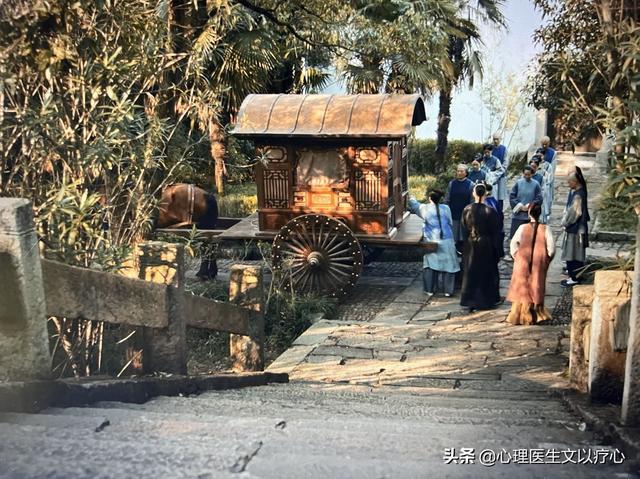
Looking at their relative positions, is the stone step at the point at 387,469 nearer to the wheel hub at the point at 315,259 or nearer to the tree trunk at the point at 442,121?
the wheel hub at the point at 315,259

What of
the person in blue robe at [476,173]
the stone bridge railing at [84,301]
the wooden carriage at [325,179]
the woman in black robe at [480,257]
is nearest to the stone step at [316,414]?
the stone bridge railing at [84,301]

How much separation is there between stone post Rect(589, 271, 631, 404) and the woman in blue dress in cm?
635

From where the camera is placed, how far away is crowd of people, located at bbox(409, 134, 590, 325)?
9352 millimetres

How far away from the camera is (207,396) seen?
14.9ft

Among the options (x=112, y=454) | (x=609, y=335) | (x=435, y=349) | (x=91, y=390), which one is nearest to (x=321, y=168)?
(x=435, y=349)

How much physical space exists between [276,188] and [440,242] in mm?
2356

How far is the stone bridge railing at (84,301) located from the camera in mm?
3148

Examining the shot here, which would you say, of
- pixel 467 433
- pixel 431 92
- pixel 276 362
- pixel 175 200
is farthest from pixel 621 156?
pixel 431 92

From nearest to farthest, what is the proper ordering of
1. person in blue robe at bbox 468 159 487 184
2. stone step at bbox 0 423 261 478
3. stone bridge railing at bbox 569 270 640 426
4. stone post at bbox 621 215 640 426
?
stone step at bbox 0 423 261 478, stone post at bbox 621 215 640 426, stone bridge railing at bbox 569 270 640 426, person in blue robe at bbox 468 159 487 184

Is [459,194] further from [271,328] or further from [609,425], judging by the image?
[609,425]

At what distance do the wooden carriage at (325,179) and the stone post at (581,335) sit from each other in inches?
204

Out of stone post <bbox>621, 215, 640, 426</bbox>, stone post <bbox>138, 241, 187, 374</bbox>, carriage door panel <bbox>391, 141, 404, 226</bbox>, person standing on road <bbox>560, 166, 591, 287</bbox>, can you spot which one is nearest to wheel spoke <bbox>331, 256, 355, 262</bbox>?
carriage door panel <bbox>391, 141, 404, 226</bbox>

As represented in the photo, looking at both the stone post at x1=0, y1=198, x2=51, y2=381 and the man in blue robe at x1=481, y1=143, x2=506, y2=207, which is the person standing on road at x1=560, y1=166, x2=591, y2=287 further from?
the stone post at x1=0, y1=198, x2=51, y2=381

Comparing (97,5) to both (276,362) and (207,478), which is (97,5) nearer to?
(207,478)
